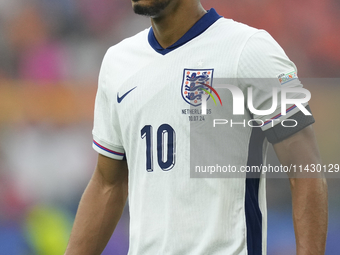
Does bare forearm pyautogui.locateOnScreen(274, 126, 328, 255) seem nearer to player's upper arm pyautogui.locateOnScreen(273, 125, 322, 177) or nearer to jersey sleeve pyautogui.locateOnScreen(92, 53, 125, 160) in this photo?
player's upper arm pyautogui.locateOnScreen(273, 125, 322, 177)

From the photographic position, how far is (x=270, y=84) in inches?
47.7

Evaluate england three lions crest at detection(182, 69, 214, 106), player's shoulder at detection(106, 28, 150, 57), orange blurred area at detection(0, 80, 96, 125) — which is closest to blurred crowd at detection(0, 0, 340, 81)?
orange blurred area at detection(0, 80, 96, 125)

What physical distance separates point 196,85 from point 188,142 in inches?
6.3

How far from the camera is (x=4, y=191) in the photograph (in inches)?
160

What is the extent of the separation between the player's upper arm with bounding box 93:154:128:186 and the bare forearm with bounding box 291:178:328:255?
644 mm

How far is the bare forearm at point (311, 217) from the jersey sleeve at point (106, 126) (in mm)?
616

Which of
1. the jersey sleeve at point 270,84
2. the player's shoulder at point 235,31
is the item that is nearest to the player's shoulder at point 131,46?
the player's shoulder at point 235,31

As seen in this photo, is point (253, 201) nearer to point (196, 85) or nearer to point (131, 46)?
point (196, 85)

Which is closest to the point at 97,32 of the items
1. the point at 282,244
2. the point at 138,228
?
the point at 282,244

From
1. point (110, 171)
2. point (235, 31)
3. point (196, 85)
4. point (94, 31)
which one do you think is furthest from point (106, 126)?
point (94, 31)

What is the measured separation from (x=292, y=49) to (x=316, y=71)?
0.93ft

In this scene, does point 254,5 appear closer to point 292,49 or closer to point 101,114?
point 292,49

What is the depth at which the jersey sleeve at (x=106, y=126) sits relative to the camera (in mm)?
1529

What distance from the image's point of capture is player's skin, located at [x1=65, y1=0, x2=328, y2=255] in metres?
1.16
